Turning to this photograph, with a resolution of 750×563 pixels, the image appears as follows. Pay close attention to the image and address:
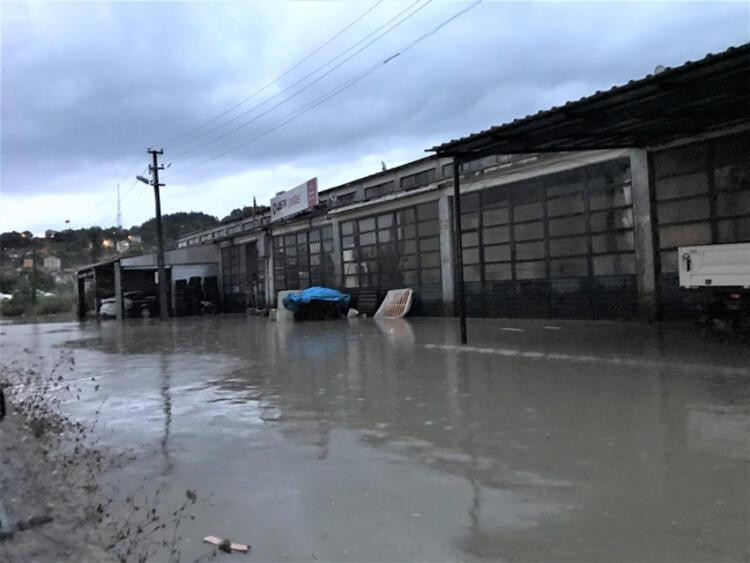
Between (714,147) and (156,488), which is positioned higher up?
(714,147)

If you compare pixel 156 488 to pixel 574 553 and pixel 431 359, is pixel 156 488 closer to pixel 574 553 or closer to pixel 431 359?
→ pixel 574 553

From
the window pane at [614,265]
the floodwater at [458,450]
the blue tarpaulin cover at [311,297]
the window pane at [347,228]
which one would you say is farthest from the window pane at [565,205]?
the window pane at [347,228]

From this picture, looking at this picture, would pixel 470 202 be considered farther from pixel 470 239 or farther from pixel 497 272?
pixel 497 272

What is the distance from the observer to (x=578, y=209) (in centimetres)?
→ 1620

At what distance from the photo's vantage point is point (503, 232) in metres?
18.5

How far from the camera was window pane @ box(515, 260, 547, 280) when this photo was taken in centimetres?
1734

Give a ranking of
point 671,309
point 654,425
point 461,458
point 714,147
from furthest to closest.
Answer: point 671,309 < point 714,147 < point 654,425 < point 461,458

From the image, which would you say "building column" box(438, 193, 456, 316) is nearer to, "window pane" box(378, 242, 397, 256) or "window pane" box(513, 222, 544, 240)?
"window pane" box(378, 242, 397, 256)

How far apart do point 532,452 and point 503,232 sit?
552 inches

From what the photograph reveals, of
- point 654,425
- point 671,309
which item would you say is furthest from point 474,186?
point 654,425

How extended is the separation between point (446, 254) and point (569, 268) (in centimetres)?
500

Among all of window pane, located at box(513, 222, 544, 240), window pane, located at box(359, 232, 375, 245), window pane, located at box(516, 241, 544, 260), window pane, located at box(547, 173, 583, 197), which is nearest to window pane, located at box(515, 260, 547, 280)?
window pane, located at box(516, 241, 544, 260)

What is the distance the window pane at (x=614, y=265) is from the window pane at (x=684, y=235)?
3.11 ft

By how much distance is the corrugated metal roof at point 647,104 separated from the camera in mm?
8484
